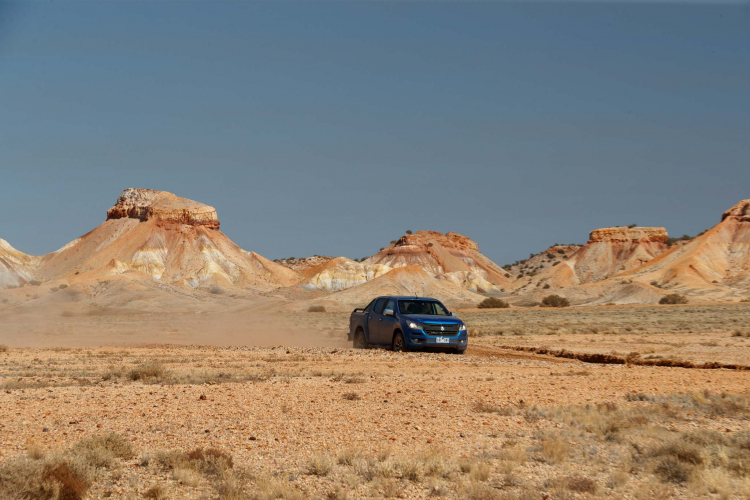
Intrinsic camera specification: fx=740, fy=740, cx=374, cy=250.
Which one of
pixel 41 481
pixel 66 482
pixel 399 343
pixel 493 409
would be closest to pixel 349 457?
pixel 66 482

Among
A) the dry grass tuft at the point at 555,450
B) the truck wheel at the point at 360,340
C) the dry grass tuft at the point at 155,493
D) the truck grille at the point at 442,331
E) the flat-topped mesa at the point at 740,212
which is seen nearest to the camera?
the dry grass tuft at the point at 155,493

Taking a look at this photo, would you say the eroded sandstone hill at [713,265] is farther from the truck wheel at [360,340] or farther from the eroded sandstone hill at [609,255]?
the truck wheel at [360,340]

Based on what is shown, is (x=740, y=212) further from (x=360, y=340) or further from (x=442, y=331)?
(x=442, y=331)

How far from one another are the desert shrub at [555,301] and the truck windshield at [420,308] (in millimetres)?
63356

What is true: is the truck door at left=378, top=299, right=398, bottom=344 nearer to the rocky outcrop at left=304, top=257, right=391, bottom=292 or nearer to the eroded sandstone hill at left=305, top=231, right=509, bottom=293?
the eroded sandstone hill at left=305, top=231, right=509, bottom=293

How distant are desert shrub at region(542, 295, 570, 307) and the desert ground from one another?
67.3 metres

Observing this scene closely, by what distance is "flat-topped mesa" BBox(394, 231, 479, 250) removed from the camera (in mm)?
154125

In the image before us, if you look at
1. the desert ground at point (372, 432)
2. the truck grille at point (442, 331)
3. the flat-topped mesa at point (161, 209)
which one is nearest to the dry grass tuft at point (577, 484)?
the desert ground at point (372, 432)

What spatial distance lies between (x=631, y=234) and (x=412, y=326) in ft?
386

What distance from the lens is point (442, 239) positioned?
16675 cm

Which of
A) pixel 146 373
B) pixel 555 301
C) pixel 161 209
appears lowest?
pixel 146 373

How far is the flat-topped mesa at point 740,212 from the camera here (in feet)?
329

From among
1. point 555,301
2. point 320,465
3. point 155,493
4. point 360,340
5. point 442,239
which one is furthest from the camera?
point 442,239

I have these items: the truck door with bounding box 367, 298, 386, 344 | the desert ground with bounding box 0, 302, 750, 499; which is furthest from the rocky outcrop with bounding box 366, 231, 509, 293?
the desert ground with bounding box 0, 302, 750, 499
